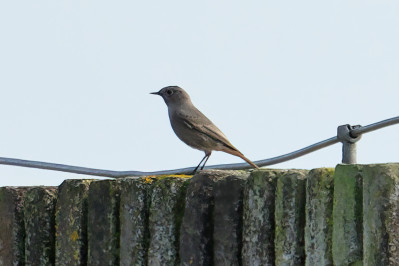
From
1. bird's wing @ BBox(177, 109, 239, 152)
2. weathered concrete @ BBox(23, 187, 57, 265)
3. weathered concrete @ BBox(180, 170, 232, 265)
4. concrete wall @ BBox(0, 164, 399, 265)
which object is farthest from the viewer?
bird's wing @ BBox(177, 109, 239, 152)

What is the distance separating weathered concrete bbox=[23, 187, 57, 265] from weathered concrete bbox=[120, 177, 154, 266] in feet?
A: 1.88

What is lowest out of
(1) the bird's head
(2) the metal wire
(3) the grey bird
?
(2) the metal wire

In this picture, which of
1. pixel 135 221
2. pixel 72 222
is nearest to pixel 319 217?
pixel 135 221

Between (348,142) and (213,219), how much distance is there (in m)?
0.85

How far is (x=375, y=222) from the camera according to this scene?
364cm

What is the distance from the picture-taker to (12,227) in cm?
532

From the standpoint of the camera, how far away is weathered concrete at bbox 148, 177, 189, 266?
4551 millimetres

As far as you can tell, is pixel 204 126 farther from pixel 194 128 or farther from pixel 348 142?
pixel 348 142

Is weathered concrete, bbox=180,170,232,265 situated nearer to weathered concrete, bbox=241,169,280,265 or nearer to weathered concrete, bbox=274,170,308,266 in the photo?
weathered concrete, bbox=241,169,280,265

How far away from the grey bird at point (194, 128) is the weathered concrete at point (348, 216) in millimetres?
3735

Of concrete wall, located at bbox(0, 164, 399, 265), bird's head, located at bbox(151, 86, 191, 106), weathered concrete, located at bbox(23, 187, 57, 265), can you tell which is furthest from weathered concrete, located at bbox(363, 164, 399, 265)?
bird's head, located at bbox(151, 86, 191, 106)

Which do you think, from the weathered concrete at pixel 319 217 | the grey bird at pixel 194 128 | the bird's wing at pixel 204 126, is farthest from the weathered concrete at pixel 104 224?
the bird's wing at pixel 204 126

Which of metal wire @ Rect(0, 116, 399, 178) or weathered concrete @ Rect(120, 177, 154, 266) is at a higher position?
metal wire @ Rect(0, 116, 399, 178)

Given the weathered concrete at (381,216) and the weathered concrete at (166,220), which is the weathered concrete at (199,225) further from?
the weathered concrete at (381,216)
